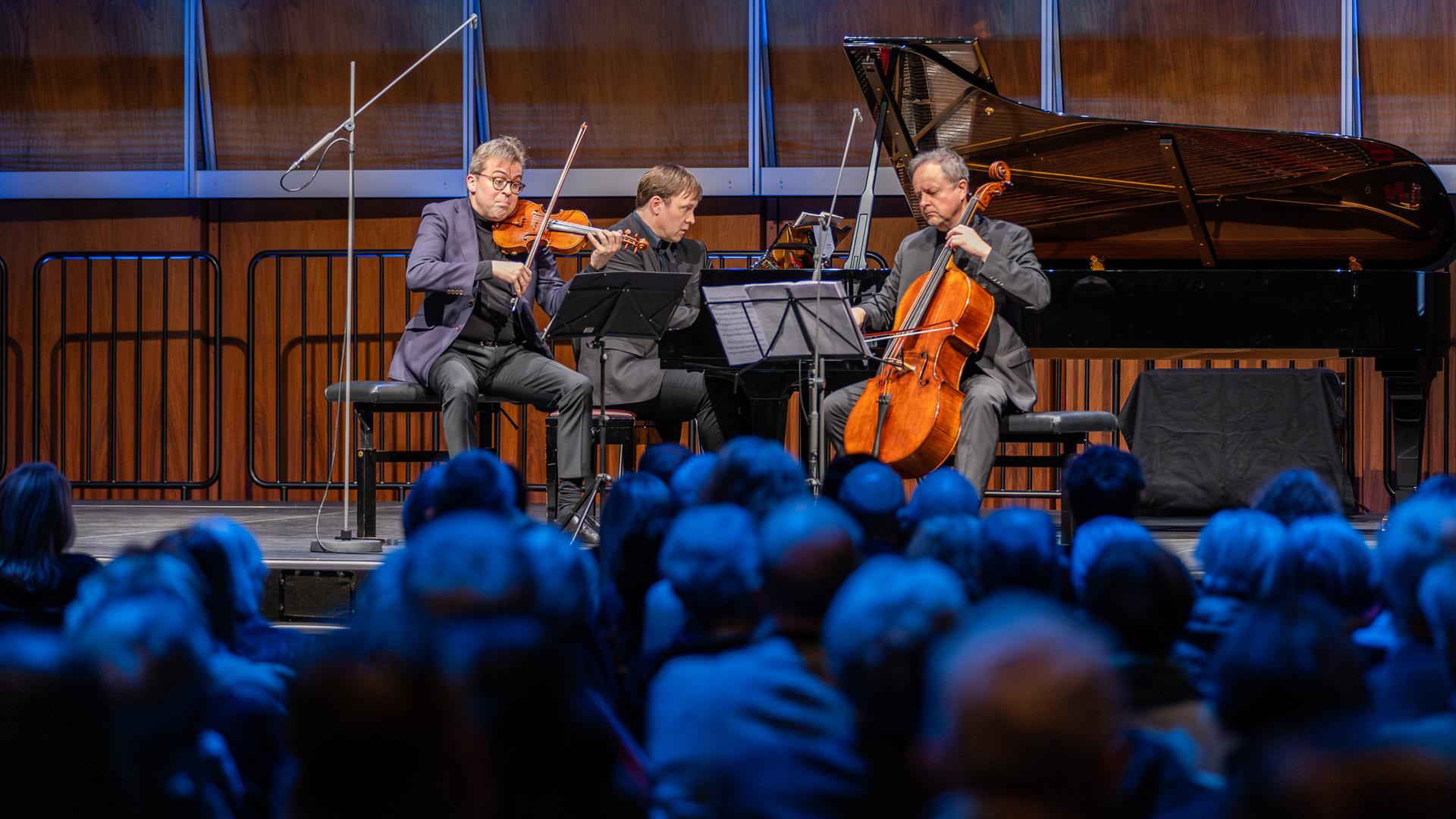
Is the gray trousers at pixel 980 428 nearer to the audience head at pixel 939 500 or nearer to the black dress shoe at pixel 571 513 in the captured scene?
the black dress shoe at pixel 571 513

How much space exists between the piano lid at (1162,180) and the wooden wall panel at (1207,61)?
1727 millimetres

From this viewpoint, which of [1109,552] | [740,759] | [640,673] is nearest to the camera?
[740,759]

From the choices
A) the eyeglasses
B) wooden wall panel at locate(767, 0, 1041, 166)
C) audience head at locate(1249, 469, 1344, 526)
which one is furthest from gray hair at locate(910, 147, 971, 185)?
audience head at locate(1249, 469, 1344, 526)

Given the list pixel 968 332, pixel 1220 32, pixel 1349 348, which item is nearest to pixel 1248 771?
pixel 968 332

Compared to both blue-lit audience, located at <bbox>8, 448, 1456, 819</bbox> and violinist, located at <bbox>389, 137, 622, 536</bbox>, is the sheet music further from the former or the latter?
blue-lit audience, located at <bbox>8, 448, 1456, 819</bbox>

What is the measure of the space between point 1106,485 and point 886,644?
47.9 inches

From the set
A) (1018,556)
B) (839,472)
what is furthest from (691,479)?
(1018,556)

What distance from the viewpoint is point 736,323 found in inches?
167

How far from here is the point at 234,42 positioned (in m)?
7.16

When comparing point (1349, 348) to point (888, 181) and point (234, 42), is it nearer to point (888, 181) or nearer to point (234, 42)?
point (888, 181)

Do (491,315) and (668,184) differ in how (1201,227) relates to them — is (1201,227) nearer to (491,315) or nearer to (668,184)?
(668,184)

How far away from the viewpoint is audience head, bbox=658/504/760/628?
1.73 meters

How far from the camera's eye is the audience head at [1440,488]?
2.19 metres

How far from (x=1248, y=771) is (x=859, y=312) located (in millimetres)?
3739
